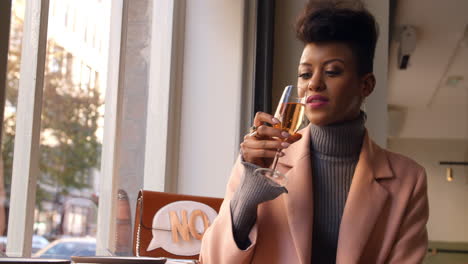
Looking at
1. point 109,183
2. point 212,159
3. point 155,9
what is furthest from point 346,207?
point 155,9

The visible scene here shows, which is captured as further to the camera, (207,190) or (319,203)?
(207,190)

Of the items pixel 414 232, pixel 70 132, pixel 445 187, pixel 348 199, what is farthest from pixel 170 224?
pixel 445 187

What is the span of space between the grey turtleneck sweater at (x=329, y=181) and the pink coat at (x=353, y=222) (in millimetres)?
26

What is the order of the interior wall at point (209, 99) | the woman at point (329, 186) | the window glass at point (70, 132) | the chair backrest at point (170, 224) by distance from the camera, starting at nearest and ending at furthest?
1. the woman at point (329, 186)
2. the chair backrest at point (170, 224)
3. the window glass at point (70, 132)
4. the interior wall at point (209, 99)

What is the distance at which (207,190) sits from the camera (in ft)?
8.98

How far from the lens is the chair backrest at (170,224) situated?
6.52 feet

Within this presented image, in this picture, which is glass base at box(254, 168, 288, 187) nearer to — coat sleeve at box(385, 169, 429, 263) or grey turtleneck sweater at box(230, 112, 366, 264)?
grey turtleneck sweater at box(230, 112, 366, 264)

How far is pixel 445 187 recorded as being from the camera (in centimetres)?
1312

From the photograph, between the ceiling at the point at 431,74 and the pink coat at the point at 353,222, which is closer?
the pink coat at the point at 353,222

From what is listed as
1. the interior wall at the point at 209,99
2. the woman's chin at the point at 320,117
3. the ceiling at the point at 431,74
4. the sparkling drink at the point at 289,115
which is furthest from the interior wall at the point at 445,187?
the sparkling drink at the point at 289,115

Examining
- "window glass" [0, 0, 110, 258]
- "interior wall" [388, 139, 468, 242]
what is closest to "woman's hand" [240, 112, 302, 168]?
"window glass" [0, 0, 110, 258]

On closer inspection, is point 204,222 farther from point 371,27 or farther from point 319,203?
point 371,27

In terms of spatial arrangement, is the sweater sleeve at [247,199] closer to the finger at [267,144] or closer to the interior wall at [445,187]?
the finger at [267,144]

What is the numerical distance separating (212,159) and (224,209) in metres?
1.26
